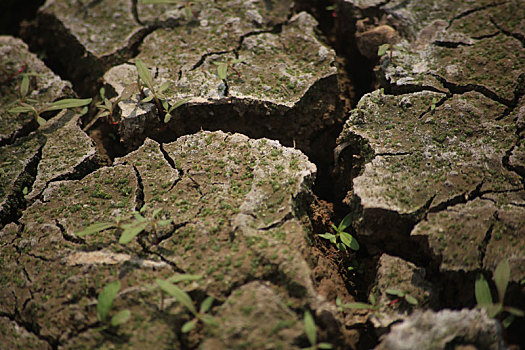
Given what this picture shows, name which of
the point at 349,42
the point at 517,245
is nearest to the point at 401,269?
the point at 517,245

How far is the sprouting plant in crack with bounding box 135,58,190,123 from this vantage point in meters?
2.65

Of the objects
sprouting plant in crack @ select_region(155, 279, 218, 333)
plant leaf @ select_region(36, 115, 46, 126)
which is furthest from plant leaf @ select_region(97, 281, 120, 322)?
plant leaf @ select_region(36, 115, 46, 126)

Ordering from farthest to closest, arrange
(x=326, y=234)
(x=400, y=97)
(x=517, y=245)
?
(x=400, y=97)
(x=326, y=234)
(x=517, y=245)

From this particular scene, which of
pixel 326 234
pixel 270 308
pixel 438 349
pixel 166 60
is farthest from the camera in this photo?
pixel 166 60

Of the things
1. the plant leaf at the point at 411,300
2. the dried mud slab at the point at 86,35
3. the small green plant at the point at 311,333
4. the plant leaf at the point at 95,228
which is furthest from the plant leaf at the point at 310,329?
the dried mud slab at the point at 86,35

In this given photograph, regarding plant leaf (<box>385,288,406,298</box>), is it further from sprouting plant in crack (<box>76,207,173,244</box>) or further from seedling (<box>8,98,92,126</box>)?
seedling (<box>8,98,92,126</box>)

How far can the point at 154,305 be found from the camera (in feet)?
6.40

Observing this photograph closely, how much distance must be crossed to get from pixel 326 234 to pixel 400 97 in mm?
1057

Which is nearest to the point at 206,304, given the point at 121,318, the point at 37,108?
the point at 121,318

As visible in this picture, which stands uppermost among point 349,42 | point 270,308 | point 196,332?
point 349,42

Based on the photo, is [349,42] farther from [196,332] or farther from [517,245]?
[196,332]

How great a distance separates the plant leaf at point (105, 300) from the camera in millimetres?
1900

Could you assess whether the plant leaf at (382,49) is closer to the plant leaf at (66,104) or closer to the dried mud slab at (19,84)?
the plant leaf at (66,104)

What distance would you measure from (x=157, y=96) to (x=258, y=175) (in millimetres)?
893
